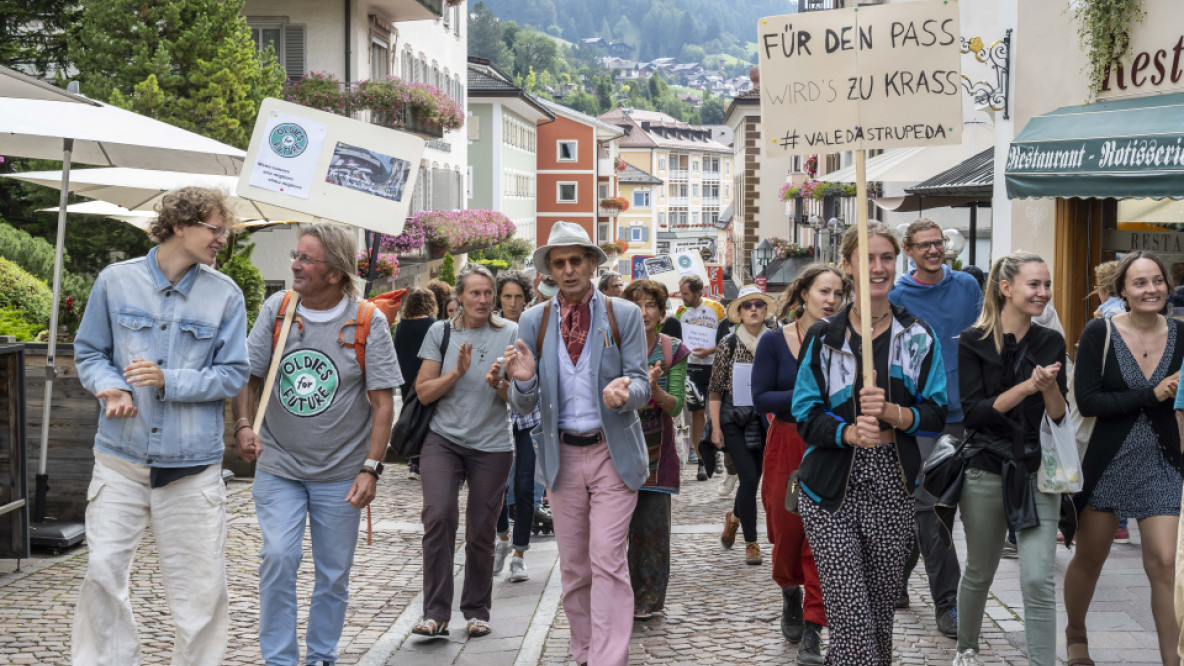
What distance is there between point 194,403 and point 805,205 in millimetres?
38971

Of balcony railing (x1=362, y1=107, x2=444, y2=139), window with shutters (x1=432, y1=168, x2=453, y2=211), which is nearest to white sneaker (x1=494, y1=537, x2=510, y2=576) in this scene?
balcony railing (x1=362, y1=107, x2=444, y2=139)

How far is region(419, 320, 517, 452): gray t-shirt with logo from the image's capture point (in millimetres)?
7215

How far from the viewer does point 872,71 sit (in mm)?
5977

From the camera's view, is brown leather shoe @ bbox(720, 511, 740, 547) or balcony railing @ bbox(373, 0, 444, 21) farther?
balcony railing @ bbox(373, 0, 444, 21)

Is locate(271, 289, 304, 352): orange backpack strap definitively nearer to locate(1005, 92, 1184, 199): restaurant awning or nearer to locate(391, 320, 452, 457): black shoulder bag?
locate(391, 320, 452, 457): black shoulder bag

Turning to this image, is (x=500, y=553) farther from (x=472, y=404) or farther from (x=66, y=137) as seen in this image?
(x=66, y=137)

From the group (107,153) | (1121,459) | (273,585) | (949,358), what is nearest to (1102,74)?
(949,358)

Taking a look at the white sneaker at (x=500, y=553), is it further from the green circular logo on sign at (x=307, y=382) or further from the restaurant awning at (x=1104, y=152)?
the restaurant awning at (x=1104, y=152)

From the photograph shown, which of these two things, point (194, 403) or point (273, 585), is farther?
point (273, 585)

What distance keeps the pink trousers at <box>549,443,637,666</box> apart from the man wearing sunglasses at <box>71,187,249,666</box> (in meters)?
1.55

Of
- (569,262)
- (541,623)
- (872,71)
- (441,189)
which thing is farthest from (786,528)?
(441,189)

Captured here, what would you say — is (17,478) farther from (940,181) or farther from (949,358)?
(940,181)

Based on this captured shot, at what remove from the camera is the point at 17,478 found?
8.00 metres

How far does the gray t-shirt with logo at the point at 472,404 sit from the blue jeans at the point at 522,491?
2018mm
